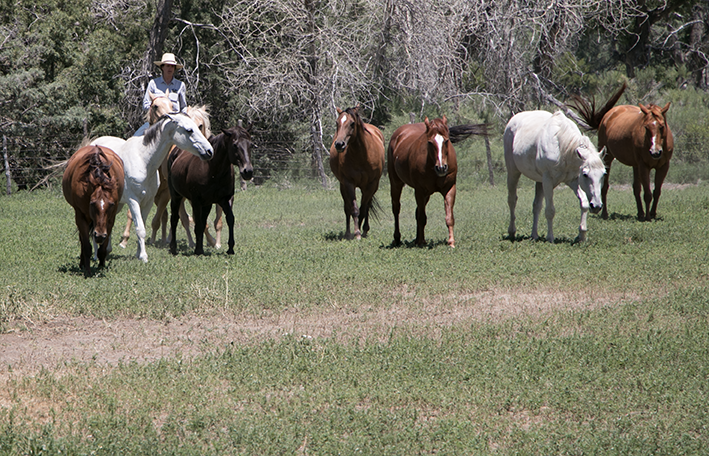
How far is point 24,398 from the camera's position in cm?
487

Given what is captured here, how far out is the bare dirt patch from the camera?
5934 millimetres

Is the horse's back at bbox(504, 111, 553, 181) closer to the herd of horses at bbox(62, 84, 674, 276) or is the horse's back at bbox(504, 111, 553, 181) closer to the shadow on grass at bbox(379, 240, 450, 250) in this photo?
the herd of horses at bbox(62, 84, 674, 276)

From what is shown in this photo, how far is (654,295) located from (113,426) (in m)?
5.83

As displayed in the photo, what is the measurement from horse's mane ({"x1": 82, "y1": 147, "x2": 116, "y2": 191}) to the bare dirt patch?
6.86ft

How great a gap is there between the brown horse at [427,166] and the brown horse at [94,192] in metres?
4.36

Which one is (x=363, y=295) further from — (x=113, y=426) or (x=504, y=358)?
(x=113, y=426)

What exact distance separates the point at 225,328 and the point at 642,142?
31.7 feet

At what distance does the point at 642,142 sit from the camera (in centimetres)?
1314

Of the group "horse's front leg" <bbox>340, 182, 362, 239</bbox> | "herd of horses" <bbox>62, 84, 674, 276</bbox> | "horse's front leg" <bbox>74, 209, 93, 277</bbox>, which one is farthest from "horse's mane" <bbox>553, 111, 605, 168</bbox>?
"horse's front leg" <bbox>74, 209, 93, 277</bbox>

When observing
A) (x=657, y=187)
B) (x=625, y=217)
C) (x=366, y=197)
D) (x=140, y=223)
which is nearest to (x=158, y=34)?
(x=366, y=197)

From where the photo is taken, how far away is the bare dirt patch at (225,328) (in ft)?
19.5

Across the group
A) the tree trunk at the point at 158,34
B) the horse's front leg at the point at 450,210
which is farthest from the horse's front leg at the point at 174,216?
the tree trunk at the point at 158,34

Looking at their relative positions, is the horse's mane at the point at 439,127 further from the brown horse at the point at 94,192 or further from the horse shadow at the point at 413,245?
the brown horse at the point at 94,192

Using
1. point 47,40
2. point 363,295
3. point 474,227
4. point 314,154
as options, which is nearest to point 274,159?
point 314,154
